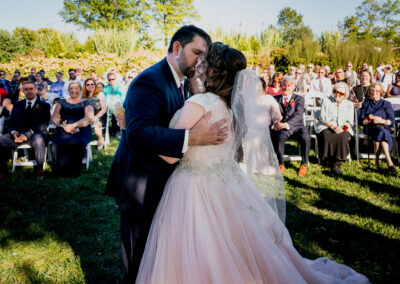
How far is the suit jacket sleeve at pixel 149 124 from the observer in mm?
1788

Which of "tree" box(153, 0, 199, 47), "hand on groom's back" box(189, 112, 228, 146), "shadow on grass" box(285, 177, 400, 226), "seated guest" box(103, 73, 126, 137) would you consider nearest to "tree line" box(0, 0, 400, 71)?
"tree" box(153, 0, 199, 47)

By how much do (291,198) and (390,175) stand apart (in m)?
2.56

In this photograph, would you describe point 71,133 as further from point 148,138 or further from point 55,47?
point 55,47

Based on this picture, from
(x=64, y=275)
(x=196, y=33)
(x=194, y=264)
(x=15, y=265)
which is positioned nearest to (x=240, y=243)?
(x=194, y=264)

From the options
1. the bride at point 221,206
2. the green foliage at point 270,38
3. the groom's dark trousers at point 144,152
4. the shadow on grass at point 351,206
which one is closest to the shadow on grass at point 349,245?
the shadow on grass at point 351,206

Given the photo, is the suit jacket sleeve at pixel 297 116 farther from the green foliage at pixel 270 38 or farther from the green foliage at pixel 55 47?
the green foliage at pixel 55 47

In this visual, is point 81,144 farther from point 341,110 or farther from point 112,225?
point 341,110

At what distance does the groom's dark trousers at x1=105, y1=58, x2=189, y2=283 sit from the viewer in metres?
1.81

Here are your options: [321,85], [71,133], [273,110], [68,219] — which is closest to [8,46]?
[71,133]

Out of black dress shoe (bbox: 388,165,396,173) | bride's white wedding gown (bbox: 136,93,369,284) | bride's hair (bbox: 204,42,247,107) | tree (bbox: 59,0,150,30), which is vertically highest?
tree (bbox: 59,0,150,30)

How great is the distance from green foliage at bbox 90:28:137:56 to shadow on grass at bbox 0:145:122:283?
57.8 ft

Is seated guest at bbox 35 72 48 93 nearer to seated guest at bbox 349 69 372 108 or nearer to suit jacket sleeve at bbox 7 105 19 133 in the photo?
suit jacket sleeve at bbox 7 105 19 133

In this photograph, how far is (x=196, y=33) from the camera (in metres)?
2.20

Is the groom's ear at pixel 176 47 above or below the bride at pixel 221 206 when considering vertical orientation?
above
